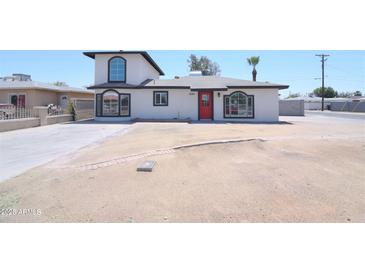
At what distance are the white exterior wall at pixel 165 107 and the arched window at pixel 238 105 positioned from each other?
248 centimetres

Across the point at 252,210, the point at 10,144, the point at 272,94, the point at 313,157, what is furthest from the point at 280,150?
the point at 272,94

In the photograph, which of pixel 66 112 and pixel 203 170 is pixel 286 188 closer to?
pixel 203 170

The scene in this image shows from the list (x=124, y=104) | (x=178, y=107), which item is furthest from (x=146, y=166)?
(x=124, y=104)

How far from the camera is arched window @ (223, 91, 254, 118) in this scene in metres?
20.2

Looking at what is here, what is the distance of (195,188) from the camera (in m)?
4.72

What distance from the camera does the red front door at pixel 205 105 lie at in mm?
20438

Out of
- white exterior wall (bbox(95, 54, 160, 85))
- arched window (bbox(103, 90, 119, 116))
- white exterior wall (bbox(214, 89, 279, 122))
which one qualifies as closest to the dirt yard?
white exterior wall (bbox(214, 89, 279, 122))

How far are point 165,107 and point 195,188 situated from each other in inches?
636

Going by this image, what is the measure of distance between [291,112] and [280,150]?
1019 inches

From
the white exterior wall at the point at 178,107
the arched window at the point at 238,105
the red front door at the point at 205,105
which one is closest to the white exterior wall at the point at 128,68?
the white exterior wall at the point at 178,107

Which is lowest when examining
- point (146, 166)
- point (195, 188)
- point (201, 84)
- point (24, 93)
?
point (195, 188)

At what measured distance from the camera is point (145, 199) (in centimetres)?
423

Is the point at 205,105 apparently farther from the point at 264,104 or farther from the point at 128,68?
the point at 128,68

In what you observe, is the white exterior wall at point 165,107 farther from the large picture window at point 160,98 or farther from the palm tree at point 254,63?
the palm tree at point 254,63
